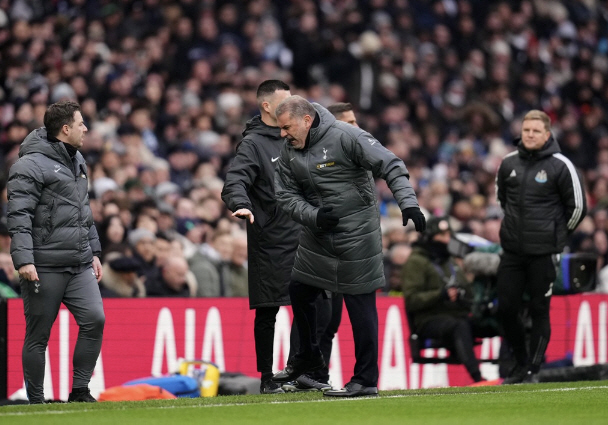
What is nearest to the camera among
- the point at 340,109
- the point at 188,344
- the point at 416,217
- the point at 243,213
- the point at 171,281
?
the point at 416,217

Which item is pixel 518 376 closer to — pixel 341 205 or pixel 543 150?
pixel 543 150

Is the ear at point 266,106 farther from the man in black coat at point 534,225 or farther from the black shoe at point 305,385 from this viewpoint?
the man in black coat at point 534,225

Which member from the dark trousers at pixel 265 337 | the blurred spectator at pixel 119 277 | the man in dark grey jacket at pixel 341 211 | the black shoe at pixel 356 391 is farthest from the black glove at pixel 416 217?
the blurred spectator at pixel 119 277

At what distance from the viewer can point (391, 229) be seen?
16047 mm

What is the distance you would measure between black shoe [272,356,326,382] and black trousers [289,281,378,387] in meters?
0.18

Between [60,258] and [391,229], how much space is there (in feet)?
24.3

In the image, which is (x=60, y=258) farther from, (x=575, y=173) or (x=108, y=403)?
(x=575, y=173)

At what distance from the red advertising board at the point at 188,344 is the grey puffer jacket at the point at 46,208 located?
268 cm

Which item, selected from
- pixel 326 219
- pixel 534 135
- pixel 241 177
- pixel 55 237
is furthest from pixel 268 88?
pixel 534 135

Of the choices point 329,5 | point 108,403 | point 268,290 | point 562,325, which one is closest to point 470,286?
point 562,325

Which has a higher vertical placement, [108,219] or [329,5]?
[329,5]

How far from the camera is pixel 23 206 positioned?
29.4 feet

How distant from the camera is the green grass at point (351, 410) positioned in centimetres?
772

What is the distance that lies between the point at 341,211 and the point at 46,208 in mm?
2008
